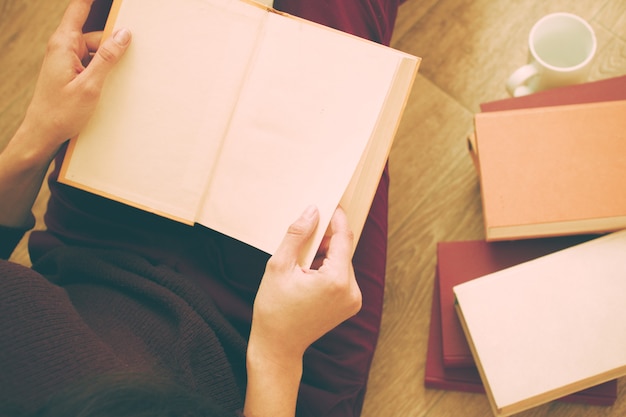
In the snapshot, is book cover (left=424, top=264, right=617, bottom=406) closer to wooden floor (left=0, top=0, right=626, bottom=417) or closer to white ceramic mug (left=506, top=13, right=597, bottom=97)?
wooden floor (left=0, top=0, right=626, bottom=417)

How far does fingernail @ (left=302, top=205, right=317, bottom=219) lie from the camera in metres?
0.56

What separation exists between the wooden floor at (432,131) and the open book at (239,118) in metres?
0.40

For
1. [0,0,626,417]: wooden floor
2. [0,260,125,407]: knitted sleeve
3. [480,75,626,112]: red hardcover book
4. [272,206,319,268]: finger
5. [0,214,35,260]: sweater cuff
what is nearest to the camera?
[0,260,125,407]: knitted sleeve

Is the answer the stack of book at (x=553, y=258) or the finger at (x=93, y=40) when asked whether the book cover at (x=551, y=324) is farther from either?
the finger at (x=93, y=40)

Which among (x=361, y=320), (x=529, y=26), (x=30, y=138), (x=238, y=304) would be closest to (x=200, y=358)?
(x=238, y=304)

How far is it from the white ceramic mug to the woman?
28cm

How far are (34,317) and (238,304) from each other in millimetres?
249

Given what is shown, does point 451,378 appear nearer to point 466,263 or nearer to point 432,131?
point 466,263

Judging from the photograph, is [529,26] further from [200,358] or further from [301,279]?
[200,358]

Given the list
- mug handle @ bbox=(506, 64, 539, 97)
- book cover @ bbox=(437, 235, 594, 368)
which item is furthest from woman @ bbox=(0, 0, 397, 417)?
mug handle @ bbox=(506, 64, 539, 97)

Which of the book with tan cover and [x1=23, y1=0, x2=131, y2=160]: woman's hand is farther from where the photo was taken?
the book with tan cover

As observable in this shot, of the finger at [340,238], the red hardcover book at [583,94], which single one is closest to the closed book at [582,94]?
the red hardcover book at [583,94]

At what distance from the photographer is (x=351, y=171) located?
57cm

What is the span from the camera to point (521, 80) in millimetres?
857
